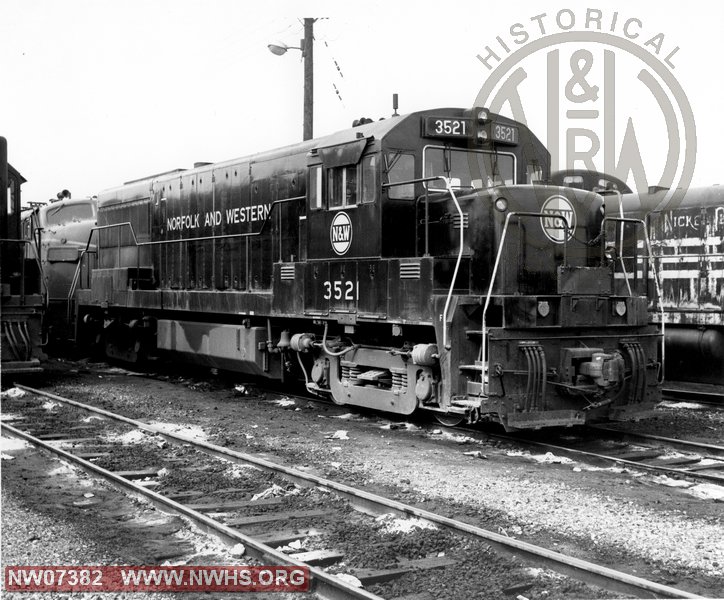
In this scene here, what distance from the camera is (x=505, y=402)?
8.35 m

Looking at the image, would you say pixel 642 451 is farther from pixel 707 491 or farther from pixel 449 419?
pixel 449 419

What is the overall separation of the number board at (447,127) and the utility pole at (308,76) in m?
9.64

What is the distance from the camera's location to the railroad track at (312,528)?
4637mm

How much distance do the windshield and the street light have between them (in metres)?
9.76

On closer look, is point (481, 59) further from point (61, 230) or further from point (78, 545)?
point (61, 230)

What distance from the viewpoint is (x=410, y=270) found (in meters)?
9.29

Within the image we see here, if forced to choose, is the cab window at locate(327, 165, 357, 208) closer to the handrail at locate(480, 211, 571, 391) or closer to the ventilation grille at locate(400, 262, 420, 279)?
the ventilation grille at locate(400, 262, 420, 279)

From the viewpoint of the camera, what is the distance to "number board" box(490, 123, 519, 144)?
1009 centimetres

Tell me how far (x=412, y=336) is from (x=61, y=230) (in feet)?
43.8

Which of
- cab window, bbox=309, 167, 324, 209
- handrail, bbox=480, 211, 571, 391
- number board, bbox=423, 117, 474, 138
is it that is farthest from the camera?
cab window, bbox=309, 167, 324, 209

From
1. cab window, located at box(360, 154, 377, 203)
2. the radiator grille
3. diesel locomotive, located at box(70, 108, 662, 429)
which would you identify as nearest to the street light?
diesel locomotive, located at box(70, 108, 662, 429)

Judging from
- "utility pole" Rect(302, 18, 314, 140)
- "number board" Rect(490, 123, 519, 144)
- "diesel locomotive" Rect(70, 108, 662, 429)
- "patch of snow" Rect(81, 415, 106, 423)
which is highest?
"utility pole" Rect(302, 18, 314, 140)

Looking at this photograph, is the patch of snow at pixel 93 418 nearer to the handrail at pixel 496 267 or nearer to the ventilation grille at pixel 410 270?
the ventilation grille at pixel 410 270

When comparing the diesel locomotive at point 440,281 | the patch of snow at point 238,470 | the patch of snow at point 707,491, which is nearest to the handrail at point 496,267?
the diesel locomotive at point 440,281
